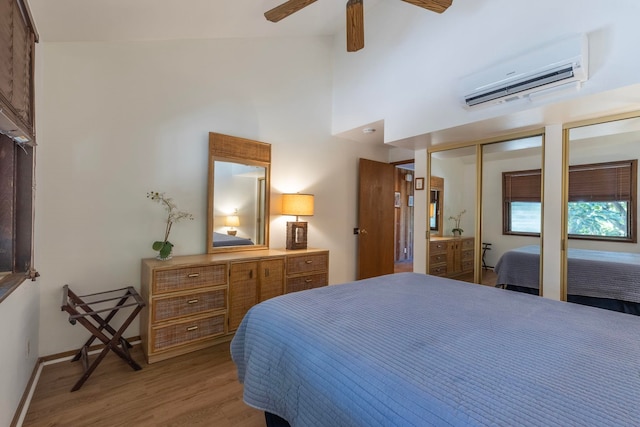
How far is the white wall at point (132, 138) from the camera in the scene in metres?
2.30

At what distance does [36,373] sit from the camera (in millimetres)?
2104

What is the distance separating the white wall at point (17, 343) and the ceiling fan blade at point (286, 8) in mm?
2264

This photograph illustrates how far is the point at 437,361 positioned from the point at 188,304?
212cm

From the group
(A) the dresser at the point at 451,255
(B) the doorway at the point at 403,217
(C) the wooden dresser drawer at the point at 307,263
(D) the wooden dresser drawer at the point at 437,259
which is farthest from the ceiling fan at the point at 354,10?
(B) the doorway at the point at 403,217

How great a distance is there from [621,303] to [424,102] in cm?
231

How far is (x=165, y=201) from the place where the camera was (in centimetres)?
275

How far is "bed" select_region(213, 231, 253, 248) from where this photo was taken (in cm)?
301

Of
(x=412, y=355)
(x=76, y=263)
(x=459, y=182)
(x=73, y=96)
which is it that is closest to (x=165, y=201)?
(x=76, y=263)

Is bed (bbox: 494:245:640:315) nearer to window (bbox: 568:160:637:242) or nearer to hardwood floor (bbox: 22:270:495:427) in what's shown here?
window (bbox: 568:160:637:242)

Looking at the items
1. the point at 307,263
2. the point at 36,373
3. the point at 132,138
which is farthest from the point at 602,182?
the point at 36,373

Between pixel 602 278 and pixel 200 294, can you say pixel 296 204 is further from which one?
pixel 602 278

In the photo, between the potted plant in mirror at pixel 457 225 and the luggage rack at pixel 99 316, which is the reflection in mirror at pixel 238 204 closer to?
the luggage rack at pixel 99 316

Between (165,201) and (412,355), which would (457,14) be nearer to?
(412,355)

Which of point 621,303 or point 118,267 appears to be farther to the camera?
point 118,267
